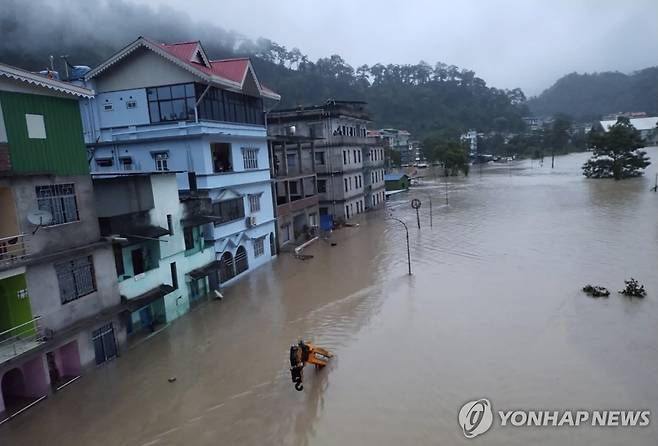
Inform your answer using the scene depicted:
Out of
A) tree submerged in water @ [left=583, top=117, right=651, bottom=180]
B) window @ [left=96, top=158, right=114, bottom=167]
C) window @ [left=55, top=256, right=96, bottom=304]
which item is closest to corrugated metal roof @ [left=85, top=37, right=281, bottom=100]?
window @ [left=96, top=158, right=114, bottom=167]

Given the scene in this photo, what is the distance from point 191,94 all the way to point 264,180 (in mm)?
7190

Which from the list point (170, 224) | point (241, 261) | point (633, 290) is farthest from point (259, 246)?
point (633, 290)

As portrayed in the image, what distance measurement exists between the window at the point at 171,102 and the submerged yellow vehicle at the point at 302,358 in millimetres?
13770

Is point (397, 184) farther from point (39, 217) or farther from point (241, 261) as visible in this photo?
point (39, 217)

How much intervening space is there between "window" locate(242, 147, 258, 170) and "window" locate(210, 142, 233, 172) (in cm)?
125

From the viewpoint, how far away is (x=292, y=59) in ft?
477

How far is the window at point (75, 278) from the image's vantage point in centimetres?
1385

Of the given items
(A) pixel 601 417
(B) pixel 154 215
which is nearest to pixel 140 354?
(B) pixel 154 215

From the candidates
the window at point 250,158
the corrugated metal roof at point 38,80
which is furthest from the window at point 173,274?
the window at point 250,158

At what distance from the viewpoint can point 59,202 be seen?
14102 millimetres

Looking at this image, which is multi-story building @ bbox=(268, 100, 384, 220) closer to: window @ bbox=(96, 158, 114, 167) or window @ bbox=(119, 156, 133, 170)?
window @ bbox=(119, 156, 133, 170)

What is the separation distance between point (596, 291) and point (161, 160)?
20800 millimetres

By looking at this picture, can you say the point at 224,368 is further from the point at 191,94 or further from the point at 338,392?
the point at 191,94

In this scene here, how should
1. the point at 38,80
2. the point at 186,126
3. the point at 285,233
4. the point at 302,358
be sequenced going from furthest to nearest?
the point at 285,233 < the point at 186,126 < the point at 38,80 < the point at 302,358
